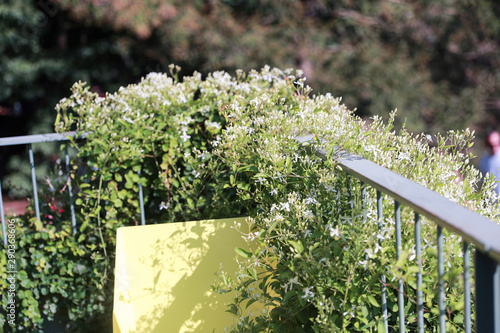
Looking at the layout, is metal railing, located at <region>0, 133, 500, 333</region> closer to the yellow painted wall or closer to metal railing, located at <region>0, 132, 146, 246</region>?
the yellow painted wall

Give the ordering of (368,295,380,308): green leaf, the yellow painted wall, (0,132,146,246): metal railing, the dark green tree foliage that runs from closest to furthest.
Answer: (368,295,380,308): green leaf, the yellow painted wall, (0,132,146,246): metal railing, the dark green tree foliage

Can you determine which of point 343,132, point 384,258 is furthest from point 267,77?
point 384,258

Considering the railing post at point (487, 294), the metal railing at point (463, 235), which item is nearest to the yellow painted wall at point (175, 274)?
the metal railing at point (463, 235)

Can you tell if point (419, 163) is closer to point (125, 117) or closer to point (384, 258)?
point (384, 258)

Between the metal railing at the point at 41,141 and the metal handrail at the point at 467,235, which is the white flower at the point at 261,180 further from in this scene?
the metal railing at the point at 41,141

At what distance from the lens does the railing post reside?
3.16ft

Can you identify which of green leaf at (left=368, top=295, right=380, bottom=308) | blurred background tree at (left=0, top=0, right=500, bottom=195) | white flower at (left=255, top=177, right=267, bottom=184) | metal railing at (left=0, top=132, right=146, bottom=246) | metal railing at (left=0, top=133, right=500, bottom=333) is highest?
blurred background tree at (left=0, top=0, right=500, bottom=195)

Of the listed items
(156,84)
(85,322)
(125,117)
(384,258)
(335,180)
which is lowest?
(85,322)

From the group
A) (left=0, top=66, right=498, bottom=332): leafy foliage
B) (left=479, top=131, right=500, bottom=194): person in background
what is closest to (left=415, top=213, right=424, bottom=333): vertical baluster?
(left=0, top=66, right=498, bottom=332): leafy foliage

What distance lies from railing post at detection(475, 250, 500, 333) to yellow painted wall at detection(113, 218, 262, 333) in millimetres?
1423

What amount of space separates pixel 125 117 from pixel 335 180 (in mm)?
1452

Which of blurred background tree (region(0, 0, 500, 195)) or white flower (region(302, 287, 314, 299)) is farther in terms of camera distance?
blurred background tree (region(0, 0, 500, 195))

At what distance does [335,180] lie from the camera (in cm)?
174

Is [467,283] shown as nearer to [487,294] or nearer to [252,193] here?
[487,294]
